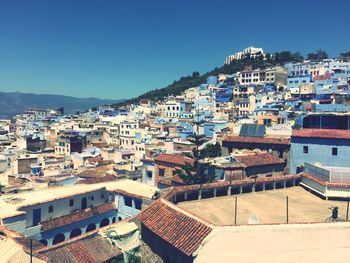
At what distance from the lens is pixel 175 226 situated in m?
11.4

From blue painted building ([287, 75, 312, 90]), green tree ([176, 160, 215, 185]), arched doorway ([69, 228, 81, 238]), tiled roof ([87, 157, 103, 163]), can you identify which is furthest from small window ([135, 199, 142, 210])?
blue painted building ([287, 75, 312, 90])

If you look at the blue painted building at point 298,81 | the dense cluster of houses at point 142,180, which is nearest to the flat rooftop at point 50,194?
the dense cluster of houses at point 142,180

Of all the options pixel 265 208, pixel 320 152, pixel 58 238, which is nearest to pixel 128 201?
pixel 58 238

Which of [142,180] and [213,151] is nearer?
[213,151]

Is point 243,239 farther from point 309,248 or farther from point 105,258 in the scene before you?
point 105,258

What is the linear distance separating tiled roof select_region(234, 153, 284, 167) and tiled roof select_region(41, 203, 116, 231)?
11167 millimetres

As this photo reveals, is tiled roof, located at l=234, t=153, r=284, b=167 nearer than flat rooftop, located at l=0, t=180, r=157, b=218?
No

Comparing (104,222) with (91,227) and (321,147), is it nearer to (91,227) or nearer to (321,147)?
(91,227)

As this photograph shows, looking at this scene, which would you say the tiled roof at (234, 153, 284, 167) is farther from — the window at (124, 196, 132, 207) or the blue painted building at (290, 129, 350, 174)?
the window at (124, 196, 132, 207)

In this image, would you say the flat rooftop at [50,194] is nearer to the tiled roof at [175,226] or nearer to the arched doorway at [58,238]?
the arched doorway at [58,238]

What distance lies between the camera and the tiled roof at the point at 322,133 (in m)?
23.6

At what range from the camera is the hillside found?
5098 inches

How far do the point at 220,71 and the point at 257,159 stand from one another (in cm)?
12060

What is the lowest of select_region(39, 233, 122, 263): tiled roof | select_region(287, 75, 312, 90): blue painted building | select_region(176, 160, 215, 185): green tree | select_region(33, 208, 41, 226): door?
select_region(39, 233, 122, 263): tiled roof
